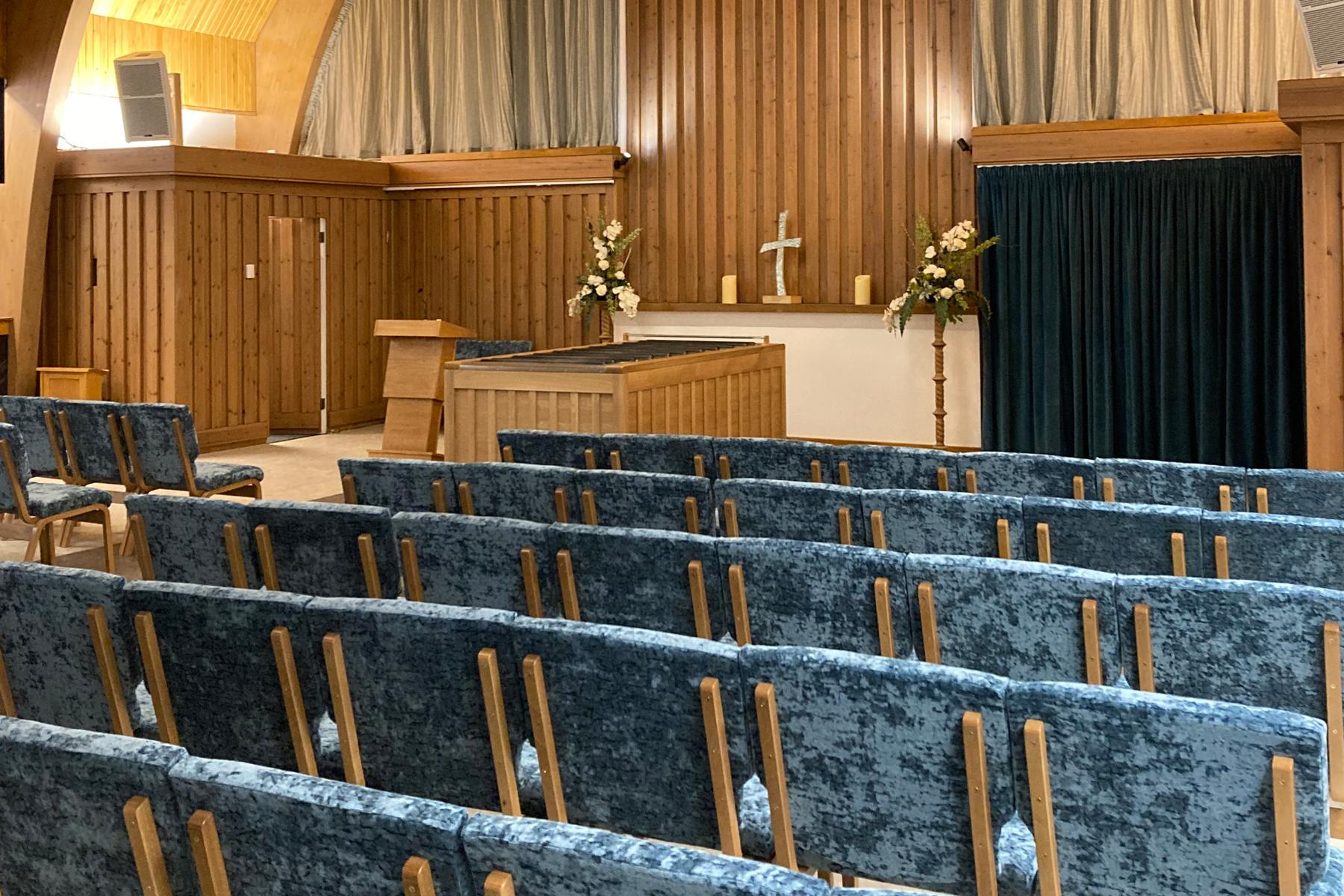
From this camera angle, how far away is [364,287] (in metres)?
13.7

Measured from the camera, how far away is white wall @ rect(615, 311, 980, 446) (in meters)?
11.6

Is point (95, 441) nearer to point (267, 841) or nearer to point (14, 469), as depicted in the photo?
point (14, 469)

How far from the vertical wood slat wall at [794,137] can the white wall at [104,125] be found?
442 centimetres

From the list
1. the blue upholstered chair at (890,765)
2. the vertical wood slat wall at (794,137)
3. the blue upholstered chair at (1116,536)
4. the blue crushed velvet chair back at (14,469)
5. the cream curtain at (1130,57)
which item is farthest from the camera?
the vertical wood slat wall at (794,137)

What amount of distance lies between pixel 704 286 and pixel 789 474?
23.5 feet

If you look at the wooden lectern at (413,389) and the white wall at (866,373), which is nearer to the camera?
the wooden lectern at (413,389)

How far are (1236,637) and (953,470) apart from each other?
2468 mm

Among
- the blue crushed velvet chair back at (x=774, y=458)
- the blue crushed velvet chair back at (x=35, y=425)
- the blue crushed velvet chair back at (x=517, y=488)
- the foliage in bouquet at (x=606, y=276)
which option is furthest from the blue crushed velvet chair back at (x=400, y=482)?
the foliage in bouquet at (x=606, y=276)

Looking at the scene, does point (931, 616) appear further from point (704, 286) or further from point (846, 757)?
point (704, 286)

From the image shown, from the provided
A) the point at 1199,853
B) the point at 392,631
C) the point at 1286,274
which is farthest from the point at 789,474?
the point at 1286,274

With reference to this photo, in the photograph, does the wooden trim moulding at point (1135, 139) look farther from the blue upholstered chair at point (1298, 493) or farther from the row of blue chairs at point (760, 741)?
the row of blue chairs at point (760, 741)

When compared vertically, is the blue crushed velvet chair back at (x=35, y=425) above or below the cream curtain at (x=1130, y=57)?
below

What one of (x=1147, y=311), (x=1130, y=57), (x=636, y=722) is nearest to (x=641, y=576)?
(x=636, y=722)

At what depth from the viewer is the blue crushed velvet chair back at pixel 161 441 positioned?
7.10 meters
